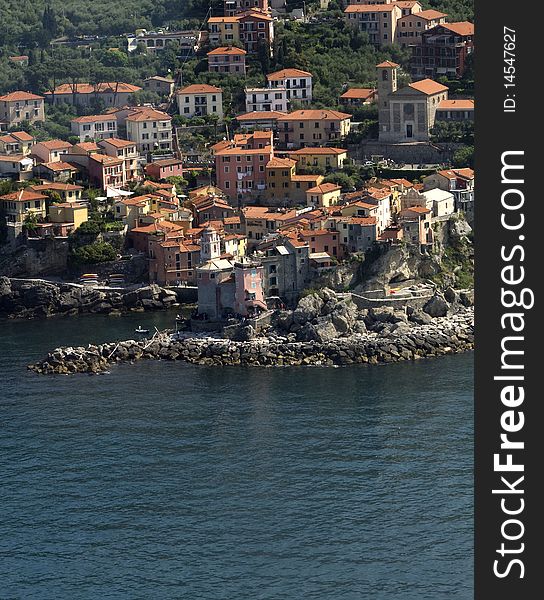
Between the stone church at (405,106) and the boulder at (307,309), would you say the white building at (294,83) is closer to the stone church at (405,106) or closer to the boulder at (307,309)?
the stone church at (405,106)

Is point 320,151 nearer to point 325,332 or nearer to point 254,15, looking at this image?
point 254,15

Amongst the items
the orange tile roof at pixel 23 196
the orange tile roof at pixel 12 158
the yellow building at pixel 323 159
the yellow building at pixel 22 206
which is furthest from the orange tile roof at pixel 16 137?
the yellow building at pixel 323 159

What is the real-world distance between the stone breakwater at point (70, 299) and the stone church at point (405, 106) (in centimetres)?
1025

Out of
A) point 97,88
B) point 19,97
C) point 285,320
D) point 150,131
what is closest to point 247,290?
A: point 285,320

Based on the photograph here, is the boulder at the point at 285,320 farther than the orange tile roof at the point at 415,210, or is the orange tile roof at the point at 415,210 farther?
the orange tile roof at the point at 415,210

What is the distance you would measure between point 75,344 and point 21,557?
1354cm

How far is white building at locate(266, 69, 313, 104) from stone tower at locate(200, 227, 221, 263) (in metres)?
12.6

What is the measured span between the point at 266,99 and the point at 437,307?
15455 millimetres

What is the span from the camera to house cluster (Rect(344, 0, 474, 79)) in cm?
5428

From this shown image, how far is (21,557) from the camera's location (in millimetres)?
27344

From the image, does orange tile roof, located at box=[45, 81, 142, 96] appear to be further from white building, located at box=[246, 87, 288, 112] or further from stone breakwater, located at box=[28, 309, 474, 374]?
stone breakwater, located at box=[28, 309, 474, 374]

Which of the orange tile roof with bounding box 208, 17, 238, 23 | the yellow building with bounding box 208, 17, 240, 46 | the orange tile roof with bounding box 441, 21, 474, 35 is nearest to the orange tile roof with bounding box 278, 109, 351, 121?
the orange tile roof with bounding box 441, 21, 474, 35

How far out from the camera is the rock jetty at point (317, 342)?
3853 centimetres

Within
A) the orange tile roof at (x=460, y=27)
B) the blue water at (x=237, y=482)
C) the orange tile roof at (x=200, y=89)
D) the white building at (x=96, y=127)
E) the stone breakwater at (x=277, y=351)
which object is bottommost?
the blue water at (x=237, y=482)
